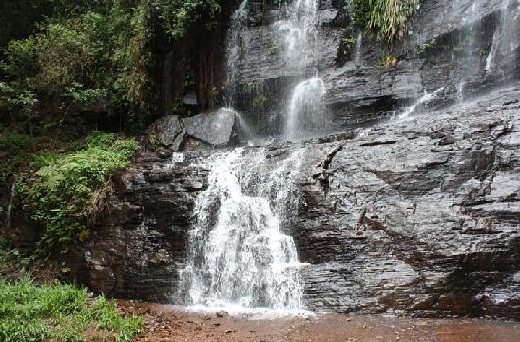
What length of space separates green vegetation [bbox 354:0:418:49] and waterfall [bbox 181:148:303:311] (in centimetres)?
518

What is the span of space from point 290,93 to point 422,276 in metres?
7.53

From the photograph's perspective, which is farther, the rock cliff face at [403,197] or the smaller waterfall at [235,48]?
the smaller waterfall at [235,48]

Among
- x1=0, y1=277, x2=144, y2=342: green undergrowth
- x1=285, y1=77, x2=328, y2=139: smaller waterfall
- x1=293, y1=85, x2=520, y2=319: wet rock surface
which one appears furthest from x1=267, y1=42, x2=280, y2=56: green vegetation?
x1=0, y1=277, x2=144, y2=342: green undergrowth

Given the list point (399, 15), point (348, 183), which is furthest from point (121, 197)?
point (399, 15)

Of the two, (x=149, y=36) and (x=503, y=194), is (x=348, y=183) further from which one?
(x=149, y=36)

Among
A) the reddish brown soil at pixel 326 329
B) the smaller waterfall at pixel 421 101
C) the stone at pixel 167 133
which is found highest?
the smaller waterfall at pixel 421 101

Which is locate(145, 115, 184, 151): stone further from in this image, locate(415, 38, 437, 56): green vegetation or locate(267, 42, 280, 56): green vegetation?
locate(415, 38, 437, 56): green vegetation

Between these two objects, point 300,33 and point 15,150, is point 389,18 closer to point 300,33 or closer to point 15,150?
point 300,33

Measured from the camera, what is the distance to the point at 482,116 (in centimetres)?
842

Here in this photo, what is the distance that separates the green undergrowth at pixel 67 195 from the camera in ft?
31.1

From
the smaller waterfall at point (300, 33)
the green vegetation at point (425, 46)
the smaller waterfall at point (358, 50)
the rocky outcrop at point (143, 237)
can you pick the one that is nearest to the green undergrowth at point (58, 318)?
the rocky outcrop at point (143, 237)

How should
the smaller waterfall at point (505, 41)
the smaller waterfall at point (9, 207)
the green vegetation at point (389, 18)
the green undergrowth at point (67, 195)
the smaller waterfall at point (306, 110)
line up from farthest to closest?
1. the smaller waterfall at point (306, 110)
2. the green vegetation at point (389, 18)
3. the smaller waterfall at point (505, 41)
4. the smaller waterfall at point (9, 207)
5. the green undergrowth at point (67, 195)

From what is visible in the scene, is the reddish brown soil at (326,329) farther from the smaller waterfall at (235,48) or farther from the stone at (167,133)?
the smaller waterfall at (235,48)

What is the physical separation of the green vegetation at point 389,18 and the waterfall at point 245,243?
5.18m
